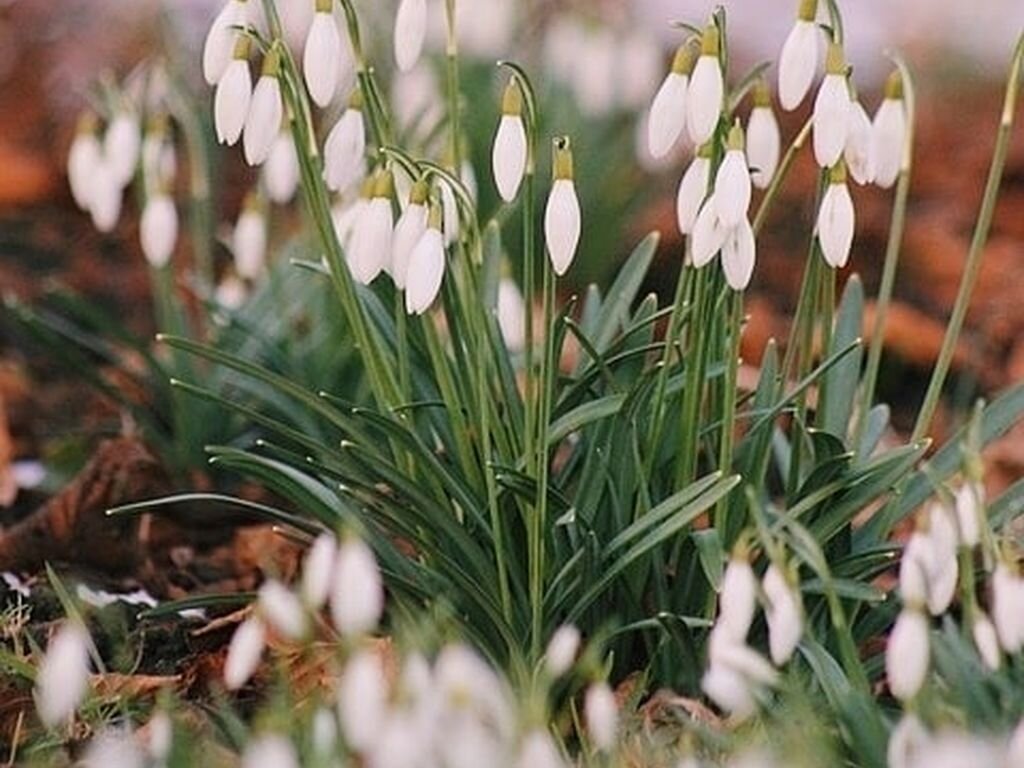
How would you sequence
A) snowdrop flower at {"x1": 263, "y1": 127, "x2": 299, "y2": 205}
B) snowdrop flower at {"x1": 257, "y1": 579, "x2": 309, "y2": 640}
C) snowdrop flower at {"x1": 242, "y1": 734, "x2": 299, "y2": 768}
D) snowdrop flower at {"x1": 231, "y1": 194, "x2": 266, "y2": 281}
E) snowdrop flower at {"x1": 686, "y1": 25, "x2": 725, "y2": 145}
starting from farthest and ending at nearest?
snowdrop flower at {"x1": 231, "y1": 194, "x2": 266, "y2": 281}, snowdrop flower at {"x1": 263, "y1": 127, "x2": 299, "y2": 205}, snowdrop flower at {"x1": 686, "y1": 25, "x2": 725, "y2": 145}, snowdrop flower at {"x1": 257, "y1": 579, "x2": 309, "y2": 640}, snowdrop flower at {"x1": 242, "y1": 734, "x2": 299, "y2": 768}

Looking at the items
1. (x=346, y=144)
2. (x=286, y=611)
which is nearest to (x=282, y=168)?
(x=346, y=144)

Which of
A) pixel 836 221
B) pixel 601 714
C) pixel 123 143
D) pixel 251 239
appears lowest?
pixel 251 239

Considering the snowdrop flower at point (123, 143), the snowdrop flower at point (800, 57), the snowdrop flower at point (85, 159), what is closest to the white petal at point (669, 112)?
the snowdrop flower at point (800, 57)

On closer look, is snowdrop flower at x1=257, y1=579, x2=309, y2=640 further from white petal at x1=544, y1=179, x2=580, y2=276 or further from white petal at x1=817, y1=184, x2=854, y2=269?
white petal at x1=817, y1=184, x2=854, y2=269

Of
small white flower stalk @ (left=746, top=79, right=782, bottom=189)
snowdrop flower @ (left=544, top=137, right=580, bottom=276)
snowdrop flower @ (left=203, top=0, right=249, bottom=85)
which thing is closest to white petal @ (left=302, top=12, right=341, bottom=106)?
snowdrop flower @ (left=203, top=0, right=249, bottom=85)

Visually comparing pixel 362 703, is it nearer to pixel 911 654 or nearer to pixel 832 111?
pixel 911 654

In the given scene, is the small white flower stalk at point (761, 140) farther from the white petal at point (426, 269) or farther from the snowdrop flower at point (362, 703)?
the snowdrop flower at point (362, 703)
